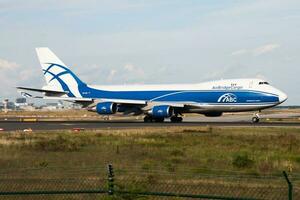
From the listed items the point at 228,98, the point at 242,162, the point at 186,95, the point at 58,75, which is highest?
the point at 58,75

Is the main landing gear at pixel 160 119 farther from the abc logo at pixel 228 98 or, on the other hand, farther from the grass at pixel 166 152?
the grass at pixel 166 152

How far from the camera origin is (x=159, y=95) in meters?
62.4

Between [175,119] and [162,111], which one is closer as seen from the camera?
[162,111]

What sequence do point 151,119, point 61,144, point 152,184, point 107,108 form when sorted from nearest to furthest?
1. point 152,184
2. point 61,144
3. point 107,108
4. point 151,119

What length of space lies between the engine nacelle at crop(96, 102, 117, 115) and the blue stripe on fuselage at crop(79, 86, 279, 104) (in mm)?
2814

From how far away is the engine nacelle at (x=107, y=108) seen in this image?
203ft

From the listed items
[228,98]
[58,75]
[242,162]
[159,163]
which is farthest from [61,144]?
[58,75]

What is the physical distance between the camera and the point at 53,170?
20.0m

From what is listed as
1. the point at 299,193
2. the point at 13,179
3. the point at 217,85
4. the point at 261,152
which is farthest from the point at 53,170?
the point at 217,85

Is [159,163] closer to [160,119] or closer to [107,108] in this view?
[107,108]

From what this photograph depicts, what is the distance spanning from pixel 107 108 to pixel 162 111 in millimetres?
6466

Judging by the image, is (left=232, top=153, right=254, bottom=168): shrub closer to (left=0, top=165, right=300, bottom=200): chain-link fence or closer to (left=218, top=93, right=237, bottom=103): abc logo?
(left=0, top=165, right=300, bottom=200): chain-link fence

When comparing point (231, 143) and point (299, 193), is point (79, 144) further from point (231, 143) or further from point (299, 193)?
point (299, 193)

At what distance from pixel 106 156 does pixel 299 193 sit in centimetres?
1220
